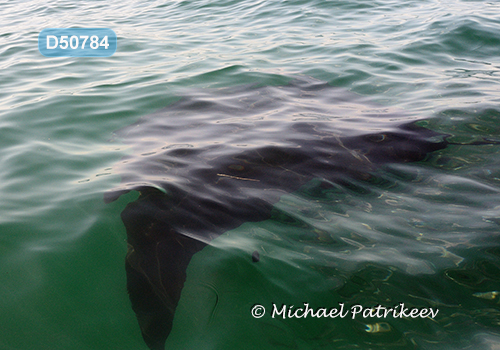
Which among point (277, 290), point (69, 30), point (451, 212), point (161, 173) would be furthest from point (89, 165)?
point (69, 30)

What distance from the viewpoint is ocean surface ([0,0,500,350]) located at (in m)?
2.26

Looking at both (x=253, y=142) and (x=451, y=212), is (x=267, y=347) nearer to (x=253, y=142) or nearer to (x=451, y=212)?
(x=451, y=212)

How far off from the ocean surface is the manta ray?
0.39ft

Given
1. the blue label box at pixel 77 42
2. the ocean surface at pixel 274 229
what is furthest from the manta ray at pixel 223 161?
the blue label box at pixel 77 42

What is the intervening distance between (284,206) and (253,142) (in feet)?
3.39

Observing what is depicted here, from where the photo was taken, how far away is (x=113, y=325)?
2270 millimetres

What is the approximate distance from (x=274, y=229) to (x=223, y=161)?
991 mm

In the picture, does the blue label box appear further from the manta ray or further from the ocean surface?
the manta ray

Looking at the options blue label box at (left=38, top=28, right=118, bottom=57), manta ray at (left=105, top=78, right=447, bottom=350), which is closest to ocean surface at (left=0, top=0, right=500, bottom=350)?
manta ray at (left=105, top=78, right=447, bottom=350)

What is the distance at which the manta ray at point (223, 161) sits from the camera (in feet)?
8.62

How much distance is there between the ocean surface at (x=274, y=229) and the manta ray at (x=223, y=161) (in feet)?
0.39

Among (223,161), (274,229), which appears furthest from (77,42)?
(274,229)

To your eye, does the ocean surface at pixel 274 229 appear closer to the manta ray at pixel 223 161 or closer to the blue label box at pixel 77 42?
the manta ray at pixel 223 161

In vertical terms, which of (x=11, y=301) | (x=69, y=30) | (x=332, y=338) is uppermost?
(x=69, y=30)
